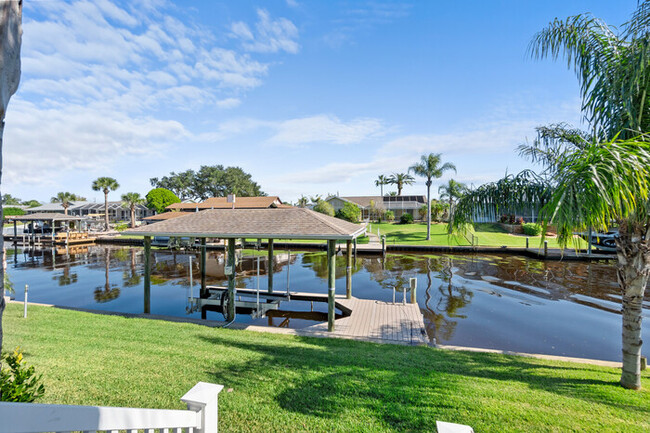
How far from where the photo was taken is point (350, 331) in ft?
30.5

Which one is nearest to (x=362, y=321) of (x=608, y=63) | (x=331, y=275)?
(x=331, y=275)

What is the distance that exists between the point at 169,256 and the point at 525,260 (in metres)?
30.0

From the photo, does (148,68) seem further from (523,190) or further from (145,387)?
(523,190)

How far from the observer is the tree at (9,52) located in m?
1.66

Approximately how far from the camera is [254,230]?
1006 cm

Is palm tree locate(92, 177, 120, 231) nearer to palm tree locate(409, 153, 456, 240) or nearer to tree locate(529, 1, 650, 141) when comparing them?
palm tree locate(409, 153, 456, 240)

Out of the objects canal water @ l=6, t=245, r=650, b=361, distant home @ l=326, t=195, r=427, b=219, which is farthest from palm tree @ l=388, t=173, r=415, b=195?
canal water @ l=6, t=245, r=650, b=361

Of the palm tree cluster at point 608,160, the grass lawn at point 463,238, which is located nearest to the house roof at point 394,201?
the grass lawn at point 463,238

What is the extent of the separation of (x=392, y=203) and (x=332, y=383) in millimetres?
56010

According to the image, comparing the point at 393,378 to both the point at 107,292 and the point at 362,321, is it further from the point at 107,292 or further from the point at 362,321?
the point at 107,292

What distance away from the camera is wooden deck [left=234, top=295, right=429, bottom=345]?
28.8 feet

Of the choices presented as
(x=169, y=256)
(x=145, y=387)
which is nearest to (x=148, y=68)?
(x=145, y=387)

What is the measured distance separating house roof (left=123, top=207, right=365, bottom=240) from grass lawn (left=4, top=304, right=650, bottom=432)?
312cm

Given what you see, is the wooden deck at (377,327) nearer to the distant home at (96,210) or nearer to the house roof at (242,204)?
the house roof at (242,204)
